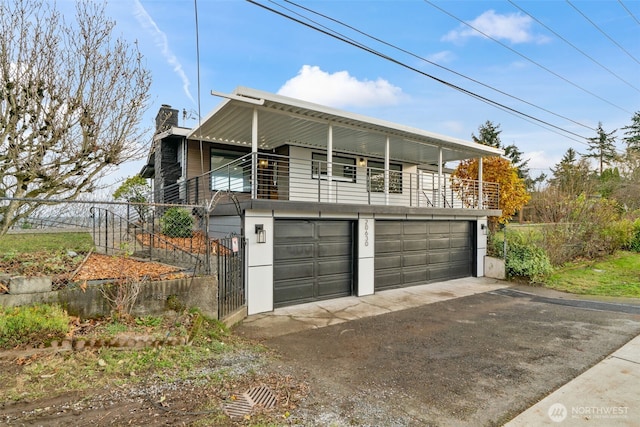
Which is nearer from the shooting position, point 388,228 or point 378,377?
point 378,377

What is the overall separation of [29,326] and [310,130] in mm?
8115

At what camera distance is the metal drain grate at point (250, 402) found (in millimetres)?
3156

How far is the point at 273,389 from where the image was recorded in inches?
145

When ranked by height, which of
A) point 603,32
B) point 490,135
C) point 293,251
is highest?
point 490,135

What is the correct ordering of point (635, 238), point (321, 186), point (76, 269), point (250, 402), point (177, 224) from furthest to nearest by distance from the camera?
point (635, 238) → point (321, 186) → point (177, 224) → point (76, 269) → point (250, 402)

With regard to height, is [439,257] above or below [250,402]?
above

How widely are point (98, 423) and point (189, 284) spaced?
2.78 m

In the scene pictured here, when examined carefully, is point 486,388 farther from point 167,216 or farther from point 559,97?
point 559,97

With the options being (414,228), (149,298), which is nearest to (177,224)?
(149,298)

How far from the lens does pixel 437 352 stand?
200 inches

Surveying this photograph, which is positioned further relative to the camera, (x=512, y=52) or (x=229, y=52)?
(x=512, y=52)

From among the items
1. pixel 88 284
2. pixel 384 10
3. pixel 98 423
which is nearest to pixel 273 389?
pixel 98 423

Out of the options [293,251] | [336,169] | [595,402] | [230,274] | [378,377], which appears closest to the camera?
[595,402]

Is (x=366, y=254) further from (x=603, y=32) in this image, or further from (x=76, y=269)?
(x=603, y=32)
